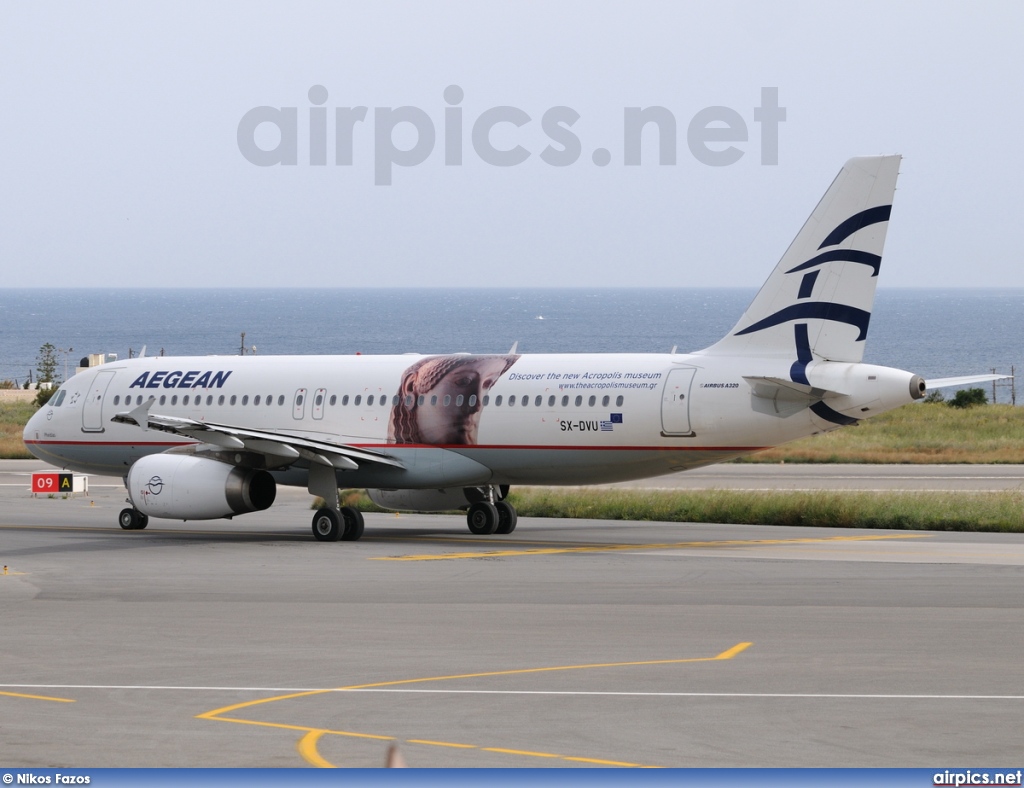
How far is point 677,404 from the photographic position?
91.4 feet

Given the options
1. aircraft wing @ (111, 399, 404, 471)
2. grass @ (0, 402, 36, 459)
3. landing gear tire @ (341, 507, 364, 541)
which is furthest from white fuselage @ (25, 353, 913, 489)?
grass @ (0, 402, 36, 459)

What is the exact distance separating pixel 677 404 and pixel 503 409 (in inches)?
147

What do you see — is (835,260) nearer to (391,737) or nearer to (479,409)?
(479,409)

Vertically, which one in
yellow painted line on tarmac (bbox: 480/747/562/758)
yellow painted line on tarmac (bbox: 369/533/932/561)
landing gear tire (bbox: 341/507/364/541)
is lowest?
yellow painted line on tarmac (bbox: 369/533/932/561)

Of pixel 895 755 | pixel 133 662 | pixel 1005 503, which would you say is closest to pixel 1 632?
pixel 133 662

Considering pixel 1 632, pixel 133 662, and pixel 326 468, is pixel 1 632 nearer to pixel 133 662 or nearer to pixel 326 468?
pixel 133 662

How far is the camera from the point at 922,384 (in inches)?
1043

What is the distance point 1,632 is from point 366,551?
36.7ft

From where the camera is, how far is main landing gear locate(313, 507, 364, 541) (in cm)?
3011

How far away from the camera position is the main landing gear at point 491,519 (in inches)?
1239

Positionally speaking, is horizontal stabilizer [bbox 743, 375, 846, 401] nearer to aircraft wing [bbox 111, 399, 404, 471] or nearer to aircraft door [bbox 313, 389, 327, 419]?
aircraft wing [bbox 111, 399, 404, 471]

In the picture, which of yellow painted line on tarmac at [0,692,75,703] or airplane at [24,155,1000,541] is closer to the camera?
yellow painted line on tarmac at [0,692,75,703]

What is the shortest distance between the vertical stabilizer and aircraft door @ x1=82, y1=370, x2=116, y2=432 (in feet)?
49.3

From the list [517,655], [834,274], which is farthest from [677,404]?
[517,655]
